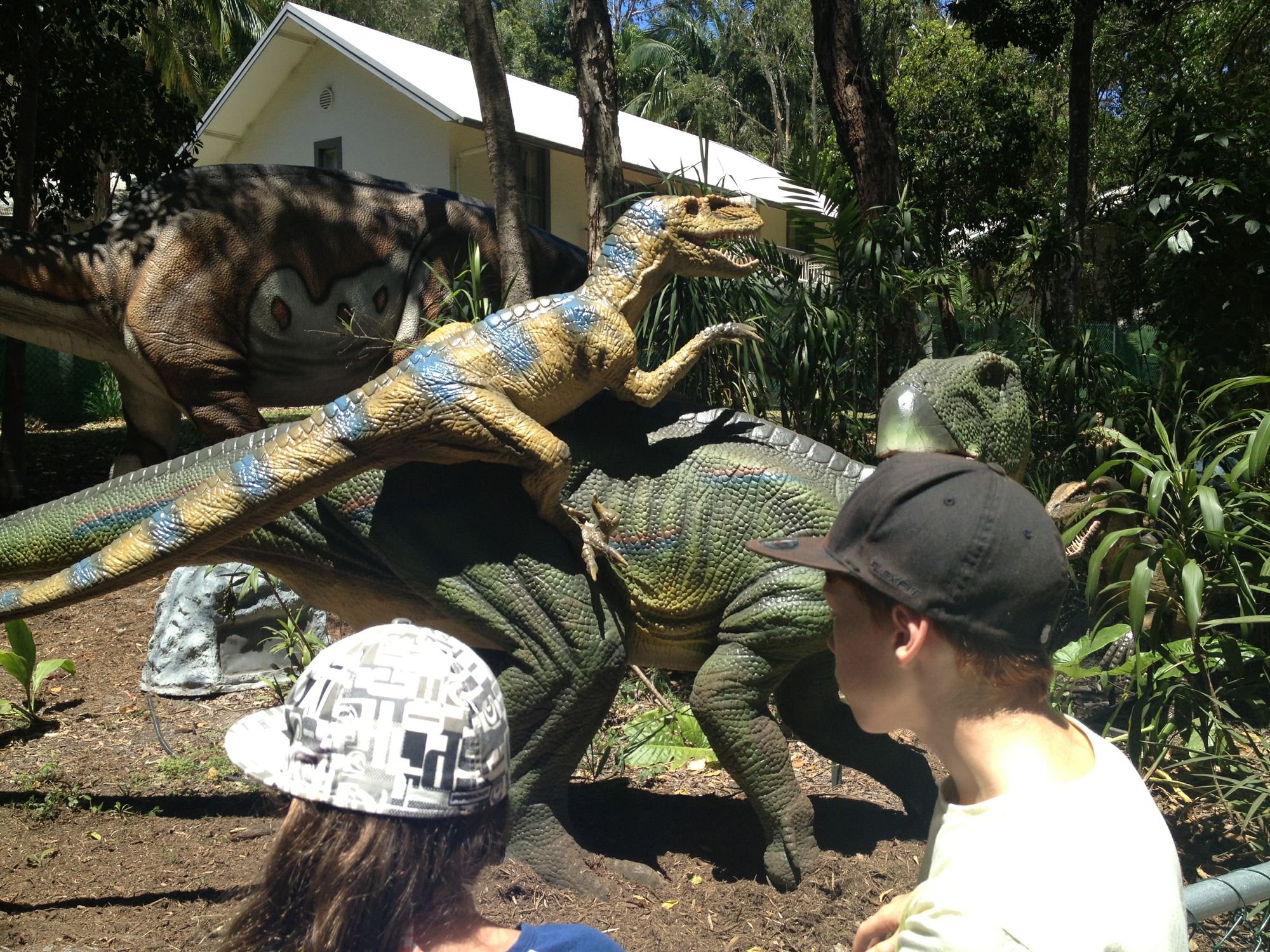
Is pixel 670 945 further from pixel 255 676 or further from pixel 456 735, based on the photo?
pixel 255 676

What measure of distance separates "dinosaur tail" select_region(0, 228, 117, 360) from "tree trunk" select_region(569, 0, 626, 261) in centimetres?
252

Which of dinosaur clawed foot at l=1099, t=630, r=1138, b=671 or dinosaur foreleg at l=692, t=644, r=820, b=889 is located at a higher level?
dinosaur clawed foot at l=1099, t=630, r=1138, b=671

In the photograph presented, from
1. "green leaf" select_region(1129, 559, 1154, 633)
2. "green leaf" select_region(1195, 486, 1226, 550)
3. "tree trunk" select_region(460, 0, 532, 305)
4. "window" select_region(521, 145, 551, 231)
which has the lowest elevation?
"green leaf" select_region(1129, 559, 1154, 633)

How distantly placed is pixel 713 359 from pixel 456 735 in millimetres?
4358

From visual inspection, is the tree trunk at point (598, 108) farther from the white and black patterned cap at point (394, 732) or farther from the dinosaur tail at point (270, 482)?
the white and black patterned cap at point (394, 732)

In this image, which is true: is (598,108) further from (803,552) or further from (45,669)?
(803,552)

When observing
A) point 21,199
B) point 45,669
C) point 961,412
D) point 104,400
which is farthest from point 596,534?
point 104,400

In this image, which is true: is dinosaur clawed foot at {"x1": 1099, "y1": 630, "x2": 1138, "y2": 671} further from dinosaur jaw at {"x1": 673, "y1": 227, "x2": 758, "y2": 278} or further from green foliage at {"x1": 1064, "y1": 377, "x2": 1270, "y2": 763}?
dinosaur jaw at {"x1": 673, "y1": 227, "x2": 758, "y2": 278}

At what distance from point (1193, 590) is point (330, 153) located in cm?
1396

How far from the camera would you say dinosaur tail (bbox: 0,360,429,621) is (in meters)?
2.87

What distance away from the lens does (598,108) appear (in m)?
5.24

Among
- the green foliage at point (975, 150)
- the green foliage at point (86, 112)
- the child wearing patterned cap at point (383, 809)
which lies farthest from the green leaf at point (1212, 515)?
the green foliage at point (975, 150)

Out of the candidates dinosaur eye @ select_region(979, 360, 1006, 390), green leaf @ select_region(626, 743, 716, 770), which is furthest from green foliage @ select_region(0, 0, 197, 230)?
dinosaur eye @ select_region(979, 360, 1006, 390)

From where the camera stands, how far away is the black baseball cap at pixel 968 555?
1155 millimetres
